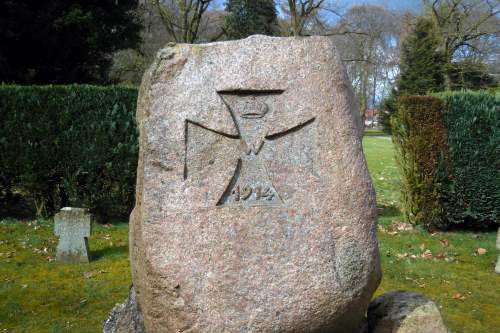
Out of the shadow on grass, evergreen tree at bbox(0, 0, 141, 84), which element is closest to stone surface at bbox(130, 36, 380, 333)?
the shadow on grass

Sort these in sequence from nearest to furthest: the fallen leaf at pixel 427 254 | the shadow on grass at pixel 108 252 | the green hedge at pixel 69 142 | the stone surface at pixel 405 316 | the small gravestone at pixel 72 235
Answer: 1. the stone surface at pixel 405 316
2. the small gravestone at pixel 72 235
3. the shadow on grass at pixel 108 252
4. the fallen leaf at pixel 427 254
5. the green hedge at pixel 69 142

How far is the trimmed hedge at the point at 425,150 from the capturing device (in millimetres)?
8125

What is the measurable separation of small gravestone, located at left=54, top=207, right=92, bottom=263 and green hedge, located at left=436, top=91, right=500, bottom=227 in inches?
233

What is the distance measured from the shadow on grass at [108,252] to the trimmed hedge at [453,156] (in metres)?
4.98

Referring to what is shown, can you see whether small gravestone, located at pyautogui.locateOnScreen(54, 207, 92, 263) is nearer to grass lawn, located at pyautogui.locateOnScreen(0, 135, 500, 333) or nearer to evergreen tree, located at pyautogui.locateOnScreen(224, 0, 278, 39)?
grass lawn, located at pyautogui.locateOnScreen(0, 135, 500, 333)

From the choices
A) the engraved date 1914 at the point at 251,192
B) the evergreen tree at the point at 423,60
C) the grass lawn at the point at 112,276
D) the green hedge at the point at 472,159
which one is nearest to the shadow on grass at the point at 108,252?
the grass lawn at the point at 112,276

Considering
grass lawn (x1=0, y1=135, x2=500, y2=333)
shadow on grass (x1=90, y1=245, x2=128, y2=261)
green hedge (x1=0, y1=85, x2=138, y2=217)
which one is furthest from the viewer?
green hedge (x1=0, y1=85, x2=138, y2=217)

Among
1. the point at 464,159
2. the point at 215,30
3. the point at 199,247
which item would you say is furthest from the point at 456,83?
the point at 199,247

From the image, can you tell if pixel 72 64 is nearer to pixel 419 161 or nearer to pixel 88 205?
pixel 88 205

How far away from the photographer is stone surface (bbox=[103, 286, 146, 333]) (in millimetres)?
3544

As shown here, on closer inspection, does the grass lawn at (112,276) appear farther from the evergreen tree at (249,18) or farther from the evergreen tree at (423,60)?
the evergreen tree at (423,60)

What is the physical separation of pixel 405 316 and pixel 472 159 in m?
5.61

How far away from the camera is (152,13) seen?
75.9ft

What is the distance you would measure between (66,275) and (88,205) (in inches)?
106
